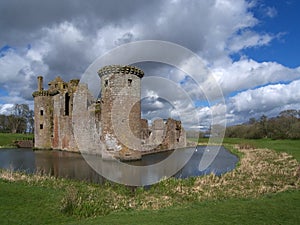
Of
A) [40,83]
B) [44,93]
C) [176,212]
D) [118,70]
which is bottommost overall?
[176,212]

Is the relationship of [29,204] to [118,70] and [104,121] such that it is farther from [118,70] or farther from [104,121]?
[118,70]

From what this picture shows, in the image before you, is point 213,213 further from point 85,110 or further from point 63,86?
point 63,86

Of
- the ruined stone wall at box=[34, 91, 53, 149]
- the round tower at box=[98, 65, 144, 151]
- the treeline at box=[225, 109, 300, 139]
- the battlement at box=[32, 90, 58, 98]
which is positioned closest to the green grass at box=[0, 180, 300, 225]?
the round tower at box=[98, 65, 144, 151]

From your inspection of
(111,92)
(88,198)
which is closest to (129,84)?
(111,92)

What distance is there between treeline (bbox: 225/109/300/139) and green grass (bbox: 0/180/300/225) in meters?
49.8

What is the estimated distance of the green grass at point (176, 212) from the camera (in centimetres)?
671

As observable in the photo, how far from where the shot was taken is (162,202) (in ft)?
30.1

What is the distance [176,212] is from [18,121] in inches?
2729

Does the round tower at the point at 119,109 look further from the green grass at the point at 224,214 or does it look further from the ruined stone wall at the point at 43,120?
the ruined stone wall at the point at 43,120

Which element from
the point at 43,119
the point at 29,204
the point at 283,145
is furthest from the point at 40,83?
the point at 283,145

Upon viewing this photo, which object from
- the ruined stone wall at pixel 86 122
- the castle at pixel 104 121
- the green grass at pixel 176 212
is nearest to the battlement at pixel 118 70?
the castle at pixel 104 121

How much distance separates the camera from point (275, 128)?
5897cm

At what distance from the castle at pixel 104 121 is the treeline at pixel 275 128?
27.5 meters

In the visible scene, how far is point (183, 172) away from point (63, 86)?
2033 cm
